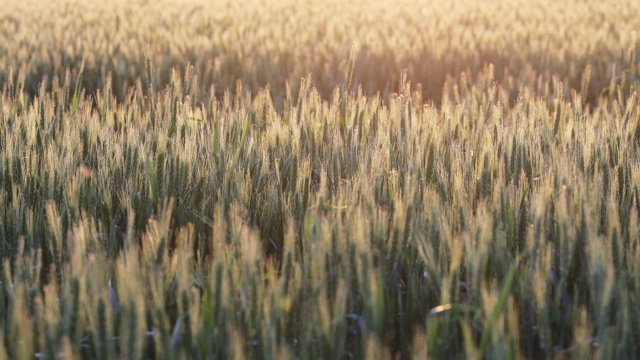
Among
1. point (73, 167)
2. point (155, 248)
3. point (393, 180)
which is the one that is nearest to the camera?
point (155, 248)

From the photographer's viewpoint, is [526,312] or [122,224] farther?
[122,224]

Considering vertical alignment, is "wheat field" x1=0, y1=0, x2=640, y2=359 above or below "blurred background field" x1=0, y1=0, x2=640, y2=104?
above

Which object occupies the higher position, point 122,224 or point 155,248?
point 155,248

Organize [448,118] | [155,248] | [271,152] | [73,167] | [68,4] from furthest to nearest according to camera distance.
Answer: [68,4]
[448,118]
[271,152]
[73,167]
[155,248]

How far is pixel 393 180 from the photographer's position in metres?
1.34

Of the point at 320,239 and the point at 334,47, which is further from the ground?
the point at 320,239

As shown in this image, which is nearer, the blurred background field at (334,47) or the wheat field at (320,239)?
the wheat field at (320,239)

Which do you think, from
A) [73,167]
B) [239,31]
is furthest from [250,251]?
[239,31]

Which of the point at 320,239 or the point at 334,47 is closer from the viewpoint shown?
the point at 320,239

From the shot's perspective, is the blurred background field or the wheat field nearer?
the wheat field

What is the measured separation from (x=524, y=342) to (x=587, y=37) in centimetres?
513

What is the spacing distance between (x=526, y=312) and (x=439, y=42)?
430 cm

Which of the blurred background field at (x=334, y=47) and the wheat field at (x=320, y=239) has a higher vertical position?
the wheat field at (x=320, y=239)

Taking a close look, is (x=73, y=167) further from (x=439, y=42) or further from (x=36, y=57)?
(x=439, y=42)
